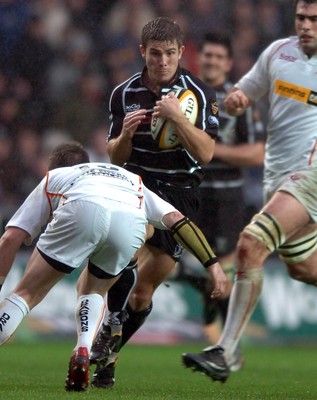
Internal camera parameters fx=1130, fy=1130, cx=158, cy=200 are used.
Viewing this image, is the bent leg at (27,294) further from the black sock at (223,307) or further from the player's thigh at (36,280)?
the black sock at (223,307)

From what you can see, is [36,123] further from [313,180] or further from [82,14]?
[313,180]

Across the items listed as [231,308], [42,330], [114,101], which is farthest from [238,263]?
[42,330]

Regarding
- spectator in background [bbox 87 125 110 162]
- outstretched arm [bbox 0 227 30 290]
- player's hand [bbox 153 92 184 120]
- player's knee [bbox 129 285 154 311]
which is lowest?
spectator in background [bbox 87 125 110 162]

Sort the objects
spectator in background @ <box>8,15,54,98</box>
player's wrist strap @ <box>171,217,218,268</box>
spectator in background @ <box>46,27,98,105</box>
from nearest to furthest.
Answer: player's wrist strap @ <box>171,217,218,268</box>
spectator in background @ <box>8,15,54,98</box>
spectator in background @ <box>46,27,98,105</box>

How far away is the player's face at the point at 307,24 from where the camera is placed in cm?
668

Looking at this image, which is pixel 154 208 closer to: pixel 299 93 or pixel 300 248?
pixel 300 248

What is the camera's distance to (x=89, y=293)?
5.87 metres

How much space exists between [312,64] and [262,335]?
463cm

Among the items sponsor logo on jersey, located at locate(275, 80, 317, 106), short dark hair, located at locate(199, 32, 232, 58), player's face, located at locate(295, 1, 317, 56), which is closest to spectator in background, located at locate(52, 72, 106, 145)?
short dark hair, located at locate(199, 32, 232, 58)

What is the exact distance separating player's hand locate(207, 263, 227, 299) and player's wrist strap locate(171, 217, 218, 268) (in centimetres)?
4

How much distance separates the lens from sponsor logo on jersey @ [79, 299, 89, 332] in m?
5.70

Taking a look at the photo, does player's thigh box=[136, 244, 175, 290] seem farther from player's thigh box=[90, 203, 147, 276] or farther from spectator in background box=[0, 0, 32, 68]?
spectator in background box=[0, 0, 32, 68]

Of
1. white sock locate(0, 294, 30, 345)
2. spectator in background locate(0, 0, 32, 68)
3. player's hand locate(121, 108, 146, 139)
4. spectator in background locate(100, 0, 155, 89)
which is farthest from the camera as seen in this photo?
spectator in background locate(100, 0, 155, 89)

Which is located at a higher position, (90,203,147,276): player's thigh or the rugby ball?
the rugby ball
